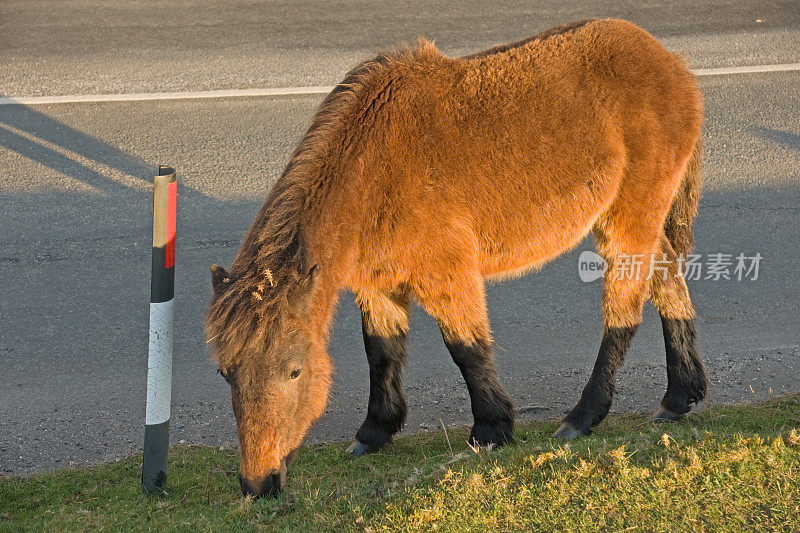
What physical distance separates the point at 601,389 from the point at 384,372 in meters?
1.37

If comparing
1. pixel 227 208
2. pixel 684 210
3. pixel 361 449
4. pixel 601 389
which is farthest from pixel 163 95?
pixel 601 389

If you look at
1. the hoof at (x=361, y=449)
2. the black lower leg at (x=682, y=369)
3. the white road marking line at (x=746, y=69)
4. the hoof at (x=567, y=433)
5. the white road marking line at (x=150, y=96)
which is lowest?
the hoof at (x=361, y=449)

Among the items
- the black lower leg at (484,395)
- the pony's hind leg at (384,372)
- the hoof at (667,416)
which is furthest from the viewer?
the hoof at (667,416)

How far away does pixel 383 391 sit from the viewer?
16.7 feet

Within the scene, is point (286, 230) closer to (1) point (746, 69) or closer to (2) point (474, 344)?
(2) point (474, 344)

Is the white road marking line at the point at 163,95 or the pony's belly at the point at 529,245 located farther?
the white road marking line at the point at 163,95

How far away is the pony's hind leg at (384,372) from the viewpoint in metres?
4.99

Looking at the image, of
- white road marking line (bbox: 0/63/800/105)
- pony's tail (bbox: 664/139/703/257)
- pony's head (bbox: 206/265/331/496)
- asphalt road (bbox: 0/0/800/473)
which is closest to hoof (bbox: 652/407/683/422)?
asphalt road (bbox: 0/0/800/473)

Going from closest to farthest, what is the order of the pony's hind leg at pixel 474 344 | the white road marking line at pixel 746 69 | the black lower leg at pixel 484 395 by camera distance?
1. the pony's hind leg at pixel 474 344
2. the black lower leg at pixel 484 395
3. the white road marking line at pixel 746 69

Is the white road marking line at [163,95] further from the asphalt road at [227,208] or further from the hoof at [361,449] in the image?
the hoof at [361,449]

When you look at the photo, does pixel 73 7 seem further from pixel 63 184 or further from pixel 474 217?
pixel 474 217

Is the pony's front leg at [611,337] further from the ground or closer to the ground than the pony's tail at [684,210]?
closer to the ground

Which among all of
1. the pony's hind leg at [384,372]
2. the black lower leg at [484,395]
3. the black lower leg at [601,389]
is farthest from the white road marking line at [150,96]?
the black lower leg at [484,395]

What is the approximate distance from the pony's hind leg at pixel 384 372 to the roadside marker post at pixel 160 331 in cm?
120
